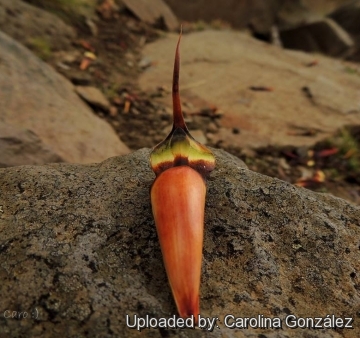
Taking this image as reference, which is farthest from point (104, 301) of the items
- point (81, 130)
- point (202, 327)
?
point (81, 130)

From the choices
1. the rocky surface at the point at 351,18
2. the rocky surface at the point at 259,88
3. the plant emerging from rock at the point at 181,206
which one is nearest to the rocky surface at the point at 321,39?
the rocky surface at the point at 351,18

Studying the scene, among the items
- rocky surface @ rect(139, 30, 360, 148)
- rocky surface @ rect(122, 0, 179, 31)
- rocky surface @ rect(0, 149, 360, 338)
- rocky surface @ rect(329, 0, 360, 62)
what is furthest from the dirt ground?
rocky surface @ rect(329, 0, 360, 62)

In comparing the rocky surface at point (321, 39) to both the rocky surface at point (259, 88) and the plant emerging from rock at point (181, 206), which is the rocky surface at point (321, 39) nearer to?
the rocky surface at point (259, 88)

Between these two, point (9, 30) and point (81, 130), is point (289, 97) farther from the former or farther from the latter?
point (9, 30)

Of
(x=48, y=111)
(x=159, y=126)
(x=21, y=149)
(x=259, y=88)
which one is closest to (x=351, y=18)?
(x=259, y=88)

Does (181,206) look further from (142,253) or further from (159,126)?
(159,126)

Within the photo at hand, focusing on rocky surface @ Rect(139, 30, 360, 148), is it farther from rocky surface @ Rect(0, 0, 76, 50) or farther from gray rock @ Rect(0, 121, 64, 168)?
gray rock @ Rect(0, 121, 64, 168)
